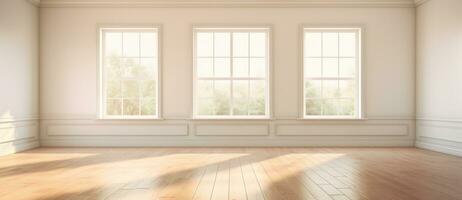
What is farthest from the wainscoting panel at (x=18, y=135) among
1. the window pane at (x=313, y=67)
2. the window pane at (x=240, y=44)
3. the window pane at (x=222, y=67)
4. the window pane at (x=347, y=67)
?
the window pane at (x=347, y=67)

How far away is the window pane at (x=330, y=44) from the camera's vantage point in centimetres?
874

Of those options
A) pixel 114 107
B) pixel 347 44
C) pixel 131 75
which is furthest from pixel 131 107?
pixel 347 44

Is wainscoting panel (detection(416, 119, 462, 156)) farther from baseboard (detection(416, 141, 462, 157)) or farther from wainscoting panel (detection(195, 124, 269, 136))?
wainscoting panel (detection(195, 124, 269, 136))

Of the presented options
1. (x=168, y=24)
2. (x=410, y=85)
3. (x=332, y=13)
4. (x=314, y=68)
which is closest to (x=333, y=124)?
(x=314, y=68)

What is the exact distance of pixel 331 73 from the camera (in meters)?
8.77

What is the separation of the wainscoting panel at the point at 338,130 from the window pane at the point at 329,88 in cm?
68

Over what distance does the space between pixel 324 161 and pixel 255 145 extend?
2467 millimetres

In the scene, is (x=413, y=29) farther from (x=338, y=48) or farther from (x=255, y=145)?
(x=255, y=145)

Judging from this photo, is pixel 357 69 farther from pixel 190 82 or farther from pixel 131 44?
pixel 131 44

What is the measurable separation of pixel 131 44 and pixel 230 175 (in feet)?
15.8

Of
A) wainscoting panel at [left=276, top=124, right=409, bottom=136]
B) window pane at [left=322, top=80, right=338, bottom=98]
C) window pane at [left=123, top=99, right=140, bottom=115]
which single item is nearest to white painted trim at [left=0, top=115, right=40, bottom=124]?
window pane at [left=123, top=99, right=140, bottom=115]

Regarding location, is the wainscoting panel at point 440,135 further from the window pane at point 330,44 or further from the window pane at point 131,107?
the window pane at point 131,107

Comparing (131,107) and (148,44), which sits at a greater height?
(148,44)

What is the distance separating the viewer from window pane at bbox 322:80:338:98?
8.76 meters
